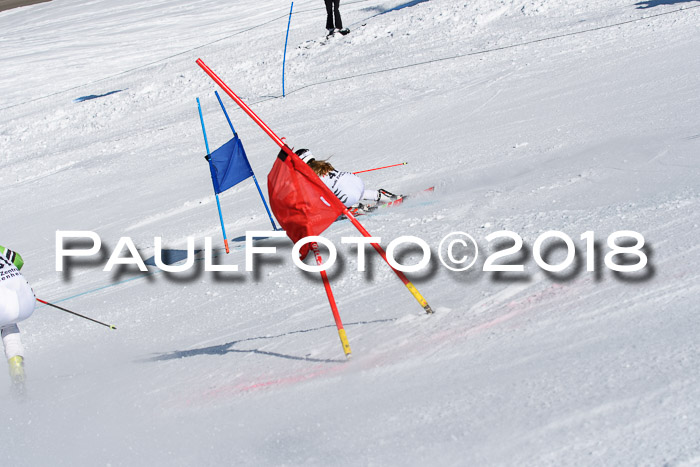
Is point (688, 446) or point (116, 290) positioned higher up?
point (688, 446)

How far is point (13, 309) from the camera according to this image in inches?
224

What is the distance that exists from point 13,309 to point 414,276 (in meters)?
2.92

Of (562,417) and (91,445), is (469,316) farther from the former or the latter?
(91,445)

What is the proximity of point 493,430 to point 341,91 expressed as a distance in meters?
12.7

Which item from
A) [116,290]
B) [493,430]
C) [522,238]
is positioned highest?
[493,430]

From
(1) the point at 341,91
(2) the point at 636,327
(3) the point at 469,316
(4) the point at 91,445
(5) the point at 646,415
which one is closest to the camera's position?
(5) the point at 646,415

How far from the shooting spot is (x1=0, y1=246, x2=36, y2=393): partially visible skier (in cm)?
555

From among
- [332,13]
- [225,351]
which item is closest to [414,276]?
[225,351]

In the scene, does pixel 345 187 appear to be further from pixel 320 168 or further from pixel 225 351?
pixel 225 351

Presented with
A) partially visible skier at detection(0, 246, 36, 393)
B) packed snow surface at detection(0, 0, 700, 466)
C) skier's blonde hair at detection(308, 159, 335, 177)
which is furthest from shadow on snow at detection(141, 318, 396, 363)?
skier's blonde hair at detection(308, 159, 335, 177)

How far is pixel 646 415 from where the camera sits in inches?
120

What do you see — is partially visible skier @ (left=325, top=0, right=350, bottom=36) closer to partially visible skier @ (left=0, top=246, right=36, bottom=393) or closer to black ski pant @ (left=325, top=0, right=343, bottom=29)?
black ski pant @ (left=325, top=0, right=343, bottom=29)

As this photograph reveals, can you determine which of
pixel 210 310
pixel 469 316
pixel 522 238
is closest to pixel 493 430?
pixel 469 316

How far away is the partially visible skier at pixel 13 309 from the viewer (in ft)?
18.2
